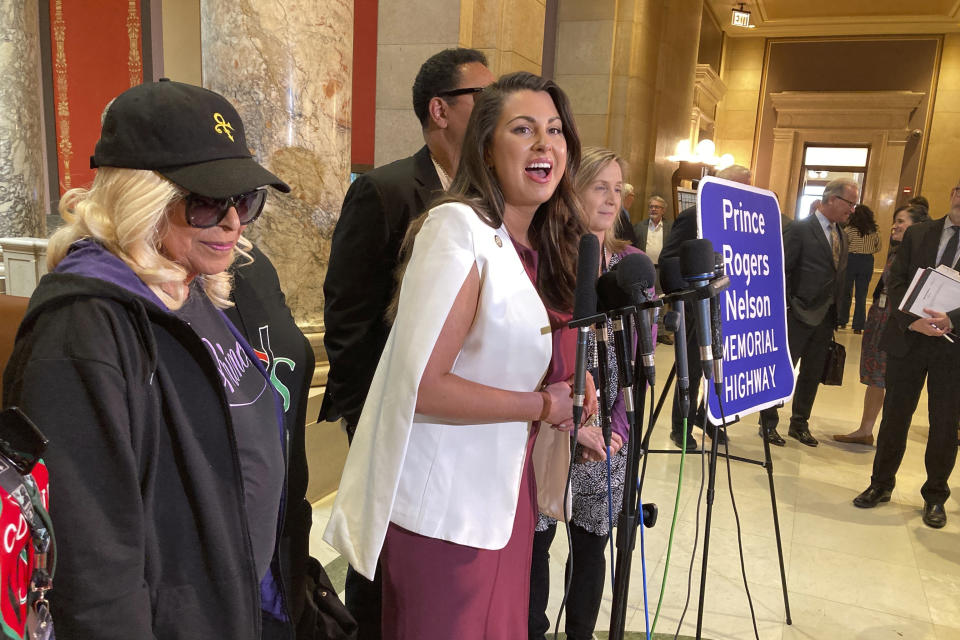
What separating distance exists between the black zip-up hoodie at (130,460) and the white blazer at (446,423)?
1.00ft

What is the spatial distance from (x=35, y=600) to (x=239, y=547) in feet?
1.16

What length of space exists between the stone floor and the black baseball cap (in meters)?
2.29

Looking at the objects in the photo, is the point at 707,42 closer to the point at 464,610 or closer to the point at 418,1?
the point at 418,1

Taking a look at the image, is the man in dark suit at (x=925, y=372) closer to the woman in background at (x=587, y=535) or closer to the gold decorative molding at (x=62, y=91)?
the woman in background at (x=587, y=535)

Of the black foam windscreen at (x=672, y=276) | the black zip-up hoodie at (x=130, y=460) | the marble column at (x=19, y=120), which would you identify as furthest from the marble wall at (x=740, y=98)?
the black zip-up hoodie at (x=130, y=460)

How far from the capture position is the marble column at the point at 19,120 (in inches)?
213

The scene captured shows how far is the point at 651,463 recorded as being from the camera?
454cm

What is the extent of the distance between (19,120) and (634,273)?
6258 mm

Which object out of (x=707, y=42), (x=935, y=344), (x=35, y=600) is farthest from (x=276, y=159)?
(x=707, y=42)

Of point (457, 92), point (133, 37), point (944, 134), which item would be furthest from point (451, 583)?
point (944, 134)

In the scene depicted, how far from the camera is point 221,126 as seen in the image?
113cm

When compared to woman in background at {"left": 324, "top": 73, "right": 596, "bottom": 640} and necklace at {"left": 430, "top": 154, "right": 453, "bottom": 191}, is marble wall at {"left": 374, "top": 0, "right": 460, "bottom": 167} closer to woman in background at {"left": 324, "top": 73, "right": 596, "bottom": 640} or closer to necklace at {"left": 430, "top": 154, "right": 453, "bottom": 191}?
necklace at {"left": 430, "top": 154, "right": 453, "bottom": 191}

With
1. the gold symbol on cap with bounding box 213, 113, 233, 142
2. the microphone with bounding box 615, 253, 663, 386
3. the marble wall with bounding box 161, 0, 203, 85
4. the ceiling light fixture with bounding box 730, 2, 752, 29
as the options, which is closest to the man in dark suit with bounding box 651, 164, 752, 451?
the microphone with bounding box 615, 253, 663, 386

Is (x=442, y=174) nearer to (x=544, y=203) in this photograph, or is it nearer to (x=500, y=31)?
(x=544, y=203)
